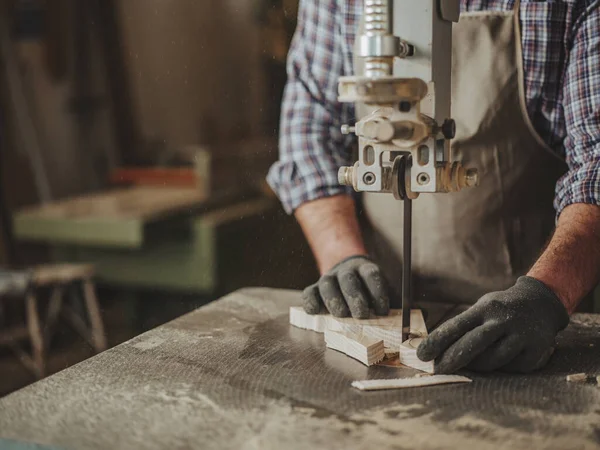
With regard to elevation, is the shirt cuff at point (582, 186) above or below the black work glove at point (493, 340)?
above

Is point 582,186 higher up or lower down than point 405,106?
lower down

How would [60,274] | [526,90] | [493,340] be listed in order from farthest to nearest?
1. [60,274]
2. [526,90]
3. [493,340]

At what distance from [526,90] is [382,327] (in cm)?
67

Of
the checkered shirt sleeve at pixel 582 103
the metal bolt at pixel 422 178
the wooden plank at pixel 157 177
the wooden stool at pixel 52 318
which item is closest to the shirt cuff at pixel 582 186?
the checkered shirt sleeve at pixel 582 103

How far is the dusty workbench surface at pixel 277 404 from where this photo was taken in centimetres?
96

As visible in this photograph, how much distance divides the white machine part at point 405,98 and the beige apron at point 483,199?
48 centimetres

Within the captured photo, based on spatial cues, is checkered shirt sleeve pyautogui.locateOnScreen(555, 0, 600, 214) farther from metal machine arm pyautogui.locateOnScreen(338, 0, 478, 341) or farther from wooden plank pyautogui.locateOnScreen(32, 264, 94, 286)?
wooden plank pyautogui.locateOnScreen(32, 264, 94, 286)

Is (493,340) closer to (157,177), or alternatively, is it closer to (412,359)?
(412,359)

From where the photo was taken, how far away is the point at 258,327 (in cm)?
145

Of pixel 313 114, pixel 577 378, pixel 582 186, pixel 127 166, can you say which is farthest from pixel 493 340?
pixel 127 166

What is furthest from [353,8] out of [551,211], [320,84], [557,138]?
[551,211]

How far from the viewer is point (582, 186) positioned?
149cm

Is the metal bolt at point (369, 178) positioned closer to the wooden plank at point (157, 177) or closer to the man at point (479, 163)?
the man at point (479, 163)

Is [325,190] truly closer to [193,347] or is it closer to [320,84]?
[320,84]
